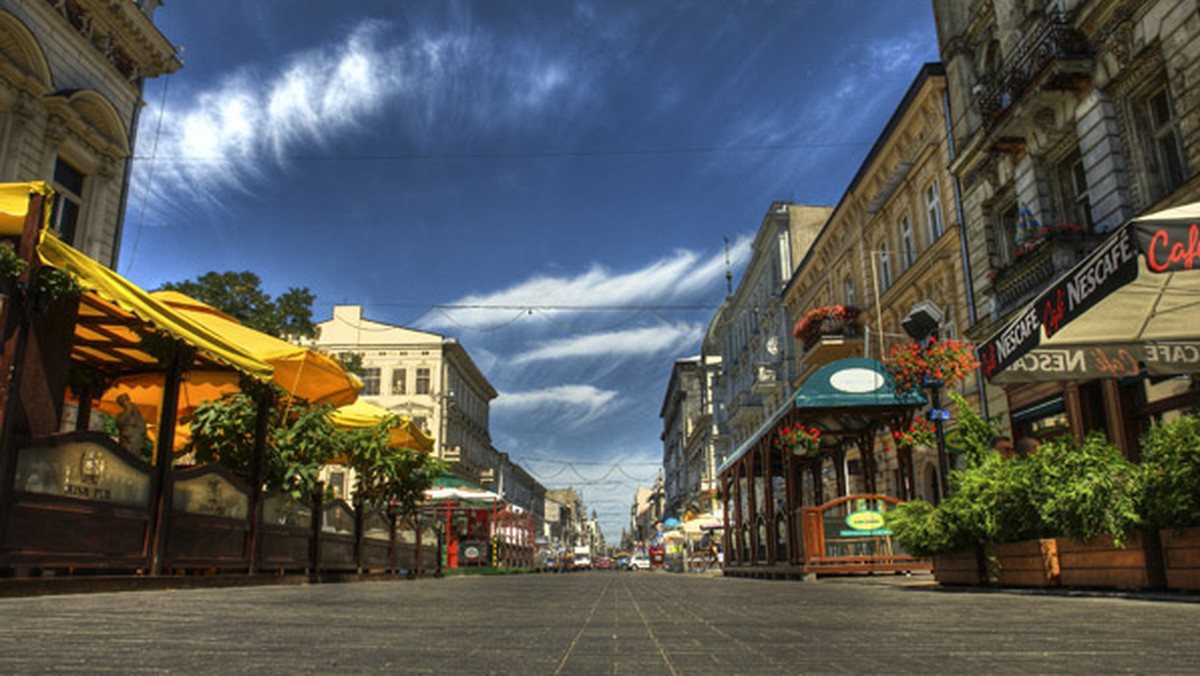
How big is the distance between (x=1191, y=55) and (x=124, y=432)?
14.4m

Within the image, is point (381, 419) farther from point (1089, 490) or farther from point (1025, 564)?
point (1089, 490)

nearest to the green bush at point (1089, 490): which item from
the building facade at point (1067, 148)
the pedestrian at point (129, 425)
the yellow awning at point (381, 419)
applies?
the building facade at point (1067, 148)

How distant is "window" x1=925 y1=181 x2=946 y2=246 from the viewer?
801 inches

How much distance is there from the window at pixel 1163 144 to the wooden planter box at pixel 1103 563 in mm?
7169

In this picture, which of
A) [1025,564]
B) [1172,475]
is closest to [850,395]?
[1025,564]

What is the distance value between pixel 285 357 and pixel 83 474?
11.0ft

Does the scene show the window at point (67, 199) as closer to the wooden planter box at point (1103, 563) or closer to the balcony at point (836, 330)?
the wooden planter box at point (1103, 563)

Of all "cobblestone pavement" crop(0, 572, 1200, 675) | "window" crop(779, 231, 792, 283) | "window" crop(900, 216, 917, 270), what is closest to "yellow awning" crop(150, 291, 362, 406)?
"cobblestone pavement" crop(0, 572, 1200, 675)

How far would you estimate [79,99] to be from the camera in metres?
18.0

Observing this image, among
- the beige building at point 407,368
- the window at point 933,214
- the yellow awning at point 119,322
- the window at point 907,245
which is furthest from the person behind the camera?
the beige building at point 407,368

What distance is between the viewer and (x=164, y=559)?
7871 millimetres

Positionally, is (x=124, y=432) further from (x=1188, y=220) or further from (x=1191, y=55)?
(x=1191, y=55)

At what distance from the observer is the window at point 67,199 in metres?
18.0

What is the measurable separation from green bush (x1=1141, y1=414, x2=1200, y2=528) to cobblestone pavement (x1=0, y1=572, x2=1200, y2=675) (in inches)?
38.9
